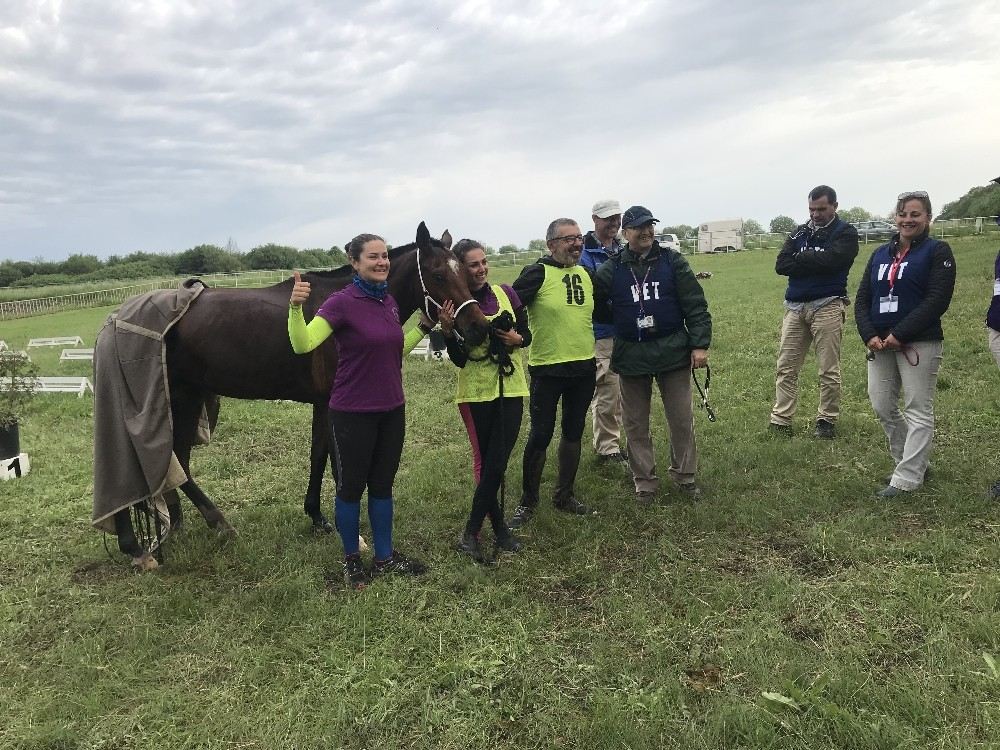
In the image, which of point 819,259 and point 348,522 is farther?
point 819,259

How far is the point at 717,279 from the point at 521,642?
2209 cm

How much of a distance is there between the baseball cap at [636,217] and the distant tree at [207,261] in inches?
2154

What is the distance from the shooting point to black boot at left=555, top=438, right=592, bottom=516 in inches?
198

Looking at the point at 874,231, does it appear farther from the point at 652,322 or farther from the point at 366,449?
the point at 366,449

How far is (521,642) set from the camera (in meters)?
3.39

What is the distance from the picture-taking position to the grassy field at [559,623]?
2.81m

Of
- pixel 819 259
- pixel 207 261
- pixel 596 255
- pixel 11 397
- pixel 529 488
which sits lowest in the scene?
pixel 529 488

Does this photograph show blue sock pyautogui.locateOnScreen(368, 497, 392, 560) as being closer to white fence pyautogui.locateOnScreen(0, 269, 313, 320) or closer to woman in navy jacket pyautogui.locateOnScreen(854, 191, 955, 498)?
woman in navy jacket pyautogui.locateOnScreen(854, 191, 955, 498)

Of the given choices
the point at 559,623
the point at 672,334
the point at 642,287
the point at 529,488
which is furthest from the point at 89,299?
the point at 559,623

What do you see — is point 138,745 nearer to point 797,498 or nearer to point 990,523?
point 797,498

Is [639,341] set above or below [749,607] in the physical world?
above

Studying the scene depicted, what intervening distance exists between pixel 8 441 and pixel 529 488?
544 centimetres

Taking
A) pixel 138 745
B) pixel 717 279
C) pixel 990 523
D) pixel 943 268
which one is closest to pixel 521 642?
pixel 138 745

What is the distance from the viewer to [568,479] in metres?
5.07
